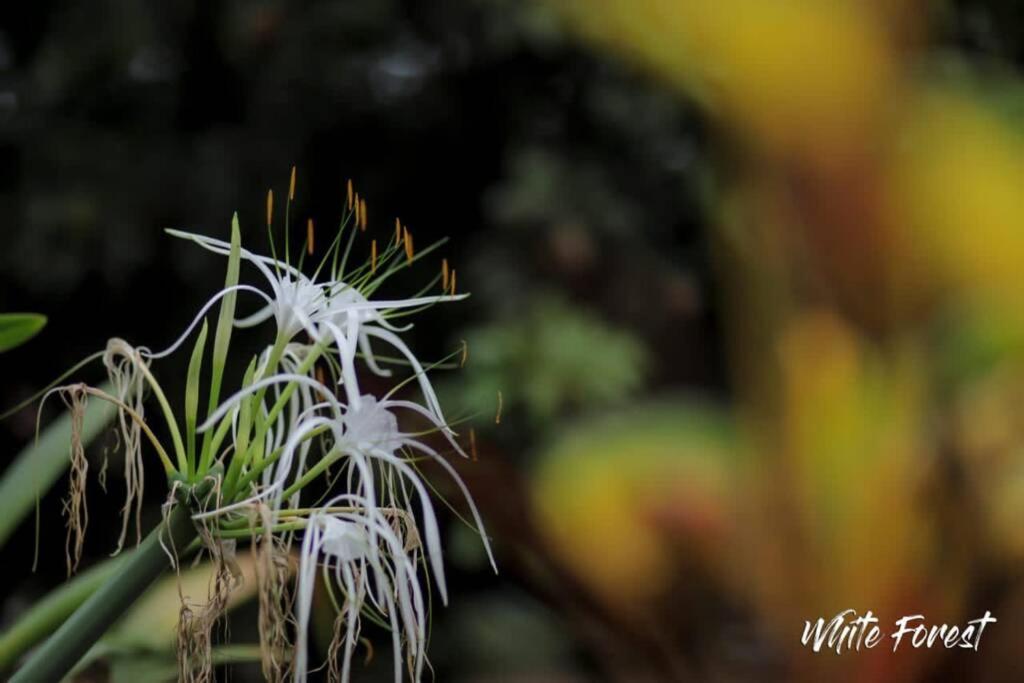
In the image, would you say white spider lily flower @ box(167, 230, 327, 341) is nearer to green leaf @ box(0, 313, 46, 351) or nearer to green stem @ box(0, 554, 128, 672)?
green leaf @ box(0, 313, 46, 351)

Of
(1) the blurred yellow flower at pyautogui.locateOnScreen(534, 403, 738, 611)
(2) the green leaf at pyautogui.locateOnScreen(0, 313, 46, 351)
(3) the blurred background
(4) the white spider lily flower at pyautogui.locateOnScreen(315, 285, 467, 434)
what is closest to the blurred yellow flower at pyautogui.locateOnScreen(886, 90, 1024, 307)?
(3) the blurred background

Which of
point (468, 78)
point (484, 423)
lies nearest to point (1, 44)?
point (468, 78)

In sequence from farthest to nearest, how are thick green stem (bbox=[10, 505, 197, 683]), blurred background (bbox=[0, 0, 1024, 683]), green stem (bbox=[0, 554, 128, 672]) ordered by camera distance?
blurred background (bbox=[0, 0, 1024, 683]) < green stem (bbox=[0, 554, 128, 672]) < thick green stem (bbox=[10, 505, 197, 683])

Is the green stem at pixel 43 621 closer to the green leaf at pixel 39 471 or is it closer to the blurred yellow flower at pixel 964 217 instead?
the green leaf at pixel 39 471

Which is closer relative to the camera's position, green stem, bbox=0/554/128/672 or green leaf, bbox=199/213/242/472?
green leaf, bbox=199/213/242/472

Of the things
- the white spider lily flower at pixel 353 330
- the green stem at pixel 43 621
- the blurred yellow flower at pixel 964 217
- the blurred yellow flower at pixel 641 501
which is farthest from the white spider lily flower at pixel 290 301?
the blurred yellow flower at pixel 964 217

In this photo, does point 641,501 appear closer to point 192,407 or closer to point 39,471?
point 39,471
